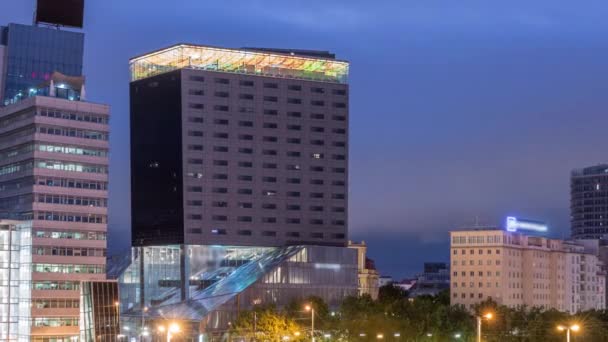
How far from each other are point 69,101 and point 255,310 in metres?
45.5

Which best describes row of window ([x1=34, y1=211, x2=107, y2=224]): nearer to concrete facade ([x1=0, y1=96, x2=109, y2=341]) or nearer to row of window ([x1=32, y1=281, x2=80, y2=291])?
concrete facade ([x1=0, y1=96, x2=109, y2=341])

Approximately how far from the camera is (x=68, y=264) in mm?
189000

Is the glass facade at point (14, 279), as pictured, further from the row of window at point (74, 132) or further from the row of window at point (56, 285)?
the row of window at point (74, 132)

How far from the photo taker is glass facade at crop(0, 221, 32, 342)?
185 meters

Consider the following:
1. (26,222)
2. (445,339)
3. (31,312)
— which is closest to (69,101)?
(26,222)

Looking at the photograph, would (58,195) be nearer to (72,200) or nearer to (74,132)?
(72,200)

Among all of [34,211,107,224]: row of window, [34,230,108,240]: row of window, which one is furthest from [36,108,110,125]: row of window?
[34,230,108,240]: row of window

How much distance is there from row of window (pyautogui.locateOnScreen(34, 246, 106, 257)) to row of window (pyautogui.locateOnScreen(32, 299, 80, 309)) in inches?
288

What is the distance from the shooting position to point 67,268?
18875 centimetres

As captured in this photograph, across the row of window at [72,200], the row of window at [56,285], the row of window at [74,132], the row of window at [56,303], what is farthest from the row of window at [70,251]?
the row of window at [74,132]

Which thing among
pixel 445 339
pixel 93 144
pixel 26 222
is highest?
pixel 93 144

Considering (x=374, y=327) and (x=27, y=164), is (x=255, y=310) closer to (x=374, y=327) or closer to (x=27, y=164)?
(x=374, y=327)

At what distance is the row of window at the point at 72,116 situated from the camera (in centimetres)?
18825

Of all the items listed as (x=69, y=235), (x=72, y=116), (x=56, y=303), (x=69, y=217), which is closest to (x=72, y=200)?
(x=69, y=217)
